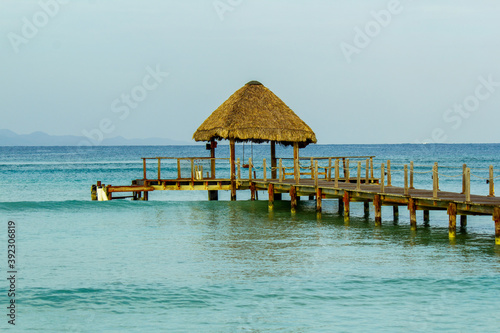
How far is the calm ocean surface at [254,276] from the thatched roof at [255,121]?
18.4 feet

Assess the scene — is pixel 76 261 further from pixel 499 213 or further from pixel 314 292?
pixel 499 213

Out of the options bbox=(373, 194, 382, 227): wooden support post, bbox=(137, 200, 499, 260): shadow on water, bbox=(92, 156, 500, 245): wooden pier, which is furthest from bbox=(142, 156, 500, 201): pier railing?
bbox=(137, 200, 499, 260): shadow on water

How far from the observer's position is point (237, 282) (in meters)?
14.2

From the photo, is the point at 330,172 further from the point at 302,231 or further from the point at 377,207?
the point at 302,231

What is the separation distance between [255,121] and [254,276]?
1579 cm

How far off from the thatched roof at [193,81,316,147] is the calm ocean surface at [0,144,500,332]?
5620mm

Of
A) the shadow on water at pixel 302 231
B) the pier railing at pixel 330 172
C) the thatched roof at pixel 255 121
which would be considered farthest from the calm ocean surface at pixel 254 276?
the thatched roof at pixel 255 121

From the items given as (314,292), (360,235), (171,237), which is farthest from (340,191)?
(314,292)

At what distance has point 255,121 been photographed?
29.9 m

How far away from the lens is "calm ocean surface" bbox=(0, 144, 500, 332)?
1186 cm

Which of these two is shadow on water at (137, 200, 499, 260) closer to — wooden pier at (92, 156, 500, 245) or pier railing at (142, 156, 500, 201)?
wooden pier at (92, 156, 500, 245)

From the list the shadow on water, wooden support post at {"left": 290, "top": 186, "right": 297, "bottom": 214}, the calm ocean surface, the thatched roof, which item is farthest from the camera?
the thatched roof

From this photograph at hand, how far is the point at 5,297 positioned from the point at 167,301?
312cm

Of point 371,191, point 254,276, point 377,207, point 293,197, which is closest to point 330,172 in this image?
point 293,197
